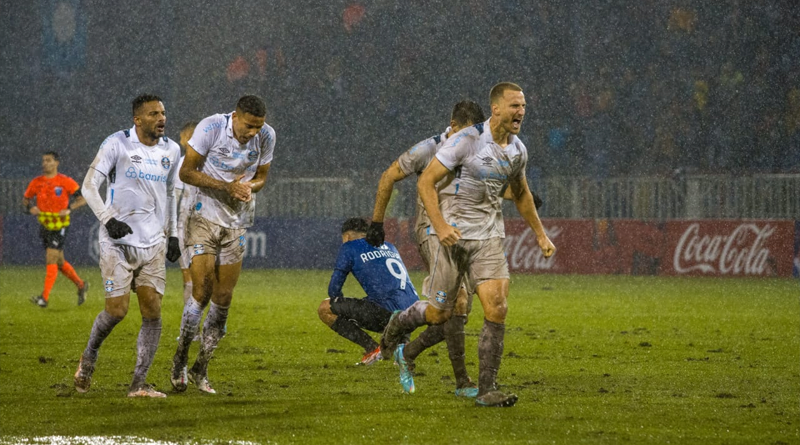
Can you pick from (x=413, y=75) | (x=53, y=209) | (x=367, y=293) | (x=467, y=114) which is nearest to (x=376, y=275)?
(x=367, y=293)

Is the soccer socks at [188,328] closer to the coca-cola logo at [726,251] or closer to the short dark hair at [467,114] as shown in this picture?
the short dark hair at [467,114]

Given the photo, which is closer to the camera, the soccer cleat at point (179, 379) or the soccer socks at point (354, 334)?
the soccer cleat at point (179, 379)

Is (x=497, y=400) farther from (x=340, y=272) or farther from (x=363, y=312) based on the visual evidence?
(x=340, y=272)

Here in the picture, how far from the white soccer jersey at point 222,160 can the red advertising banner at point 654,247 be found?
15148mm

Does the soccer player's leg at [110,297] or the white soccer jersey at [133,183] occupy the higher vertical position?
the white soccer jersey at [133,183]

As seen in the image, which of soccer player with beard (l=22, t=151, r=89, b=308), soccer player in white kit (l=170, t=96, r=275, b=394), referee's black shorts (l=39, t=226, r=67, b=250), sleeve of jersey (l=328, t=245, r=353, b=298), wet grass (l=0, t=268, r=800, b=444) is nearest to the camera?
wet grass (l=0, t=268, r=800, b=444)

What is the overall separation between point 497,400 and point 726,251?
52.6 feet

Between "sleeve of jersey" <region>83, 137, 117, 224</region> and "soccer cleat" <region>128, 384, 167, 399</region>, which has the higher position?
"sleeve of jersey" <region>83, 137, 117, 224</region>

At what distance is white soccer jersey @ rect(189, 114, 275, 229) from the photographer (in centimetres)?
716

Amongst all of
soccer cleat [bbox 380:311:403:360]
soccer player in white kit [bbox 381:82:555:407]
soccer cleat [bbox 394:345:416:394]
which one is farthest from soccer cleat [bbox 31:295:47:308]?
soccer player in white kit [bbox 381:82:555:407]

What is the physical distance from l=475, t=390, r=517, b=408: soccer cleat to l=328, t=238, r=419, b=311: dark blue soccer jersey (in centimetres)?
217

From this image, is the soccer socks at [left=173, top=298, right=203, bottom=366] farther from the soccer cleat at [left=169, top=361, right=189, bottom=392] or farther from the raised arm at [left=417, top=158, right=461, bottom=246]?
the raised arm at [left=417, top=158, right=461, bottom=246]

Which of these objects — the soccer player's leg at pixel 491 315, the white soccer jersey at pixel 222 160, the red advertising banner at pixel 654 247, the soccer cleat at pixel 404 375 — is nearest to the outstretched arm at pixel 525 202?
the soccer player's leg at pixel 491 315

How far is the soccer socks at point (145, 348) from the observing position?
22.9 ft
